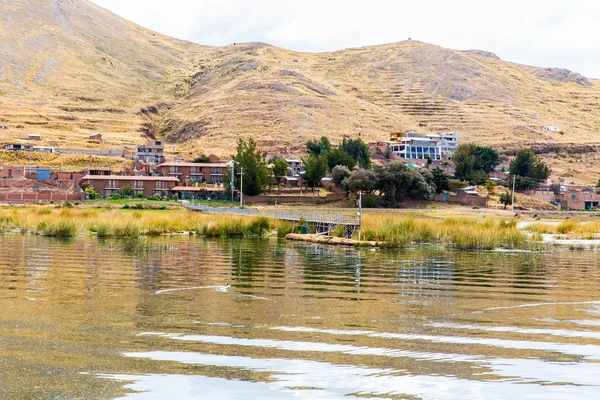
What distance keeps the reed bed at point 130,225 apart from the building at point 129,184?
1966 inches

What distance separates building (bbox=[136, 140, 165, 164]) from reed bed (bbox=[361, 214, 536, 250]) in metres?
94.6

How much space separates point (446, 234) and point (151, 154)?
10183 cm

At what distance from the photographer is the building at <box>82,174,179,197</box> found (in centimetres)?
10712

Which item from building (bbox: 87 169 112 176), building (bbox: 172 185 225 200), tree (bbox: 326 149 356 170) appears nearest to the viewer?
building (bbox: 172 185 225 200)

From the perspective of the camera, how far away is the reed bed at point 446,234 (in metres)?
42.0

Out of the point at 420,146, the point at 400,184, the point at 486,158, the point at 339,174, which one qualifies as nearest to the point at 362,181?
the point at 400,184

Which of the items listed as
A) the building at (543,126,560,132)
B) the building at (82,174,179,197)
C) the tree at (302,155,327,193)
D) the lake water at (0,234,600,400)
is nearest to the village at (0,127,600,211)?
the building at (82,174,179,197)

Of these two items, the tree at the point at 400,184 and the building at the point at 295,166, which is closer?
the tree at the point at 400,184

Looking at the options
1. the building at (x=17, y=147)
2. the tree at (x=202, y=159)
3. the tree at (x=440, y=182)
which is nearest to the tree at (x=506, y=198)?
the tree at (x=440, y=182)

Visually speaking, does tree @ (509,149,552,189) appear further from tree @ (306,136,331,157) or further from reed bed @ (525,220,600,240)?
reed bed @ (525,220,600,240)

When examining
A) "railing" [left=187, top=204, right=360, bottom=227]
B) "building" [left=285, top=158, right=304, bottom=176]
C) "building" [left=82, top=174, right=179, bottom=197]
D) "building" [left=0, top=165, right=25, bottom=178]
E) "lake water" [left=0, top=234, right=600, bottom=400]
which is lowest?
"lake water" [left=0, top=234, right=600, bottom=400]

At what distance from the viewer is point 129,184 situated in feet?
354

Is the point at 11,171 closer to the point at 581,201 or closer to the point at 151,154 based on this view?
the point at 151,154

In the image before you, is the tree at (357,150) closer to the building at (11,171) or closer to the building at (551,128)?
the building at (11,171)
